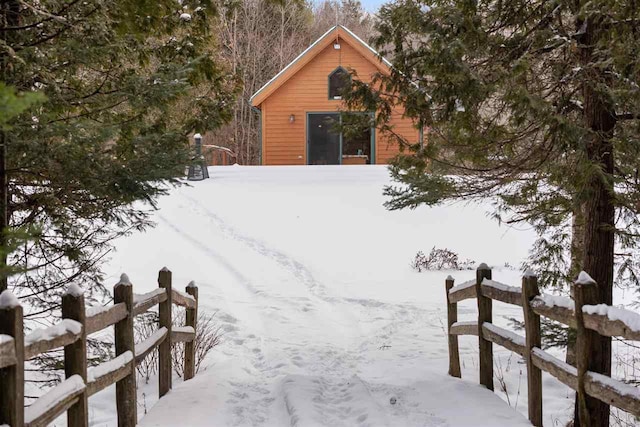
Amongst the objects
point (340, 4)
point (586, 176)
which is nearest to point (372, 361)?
point (586, 176)

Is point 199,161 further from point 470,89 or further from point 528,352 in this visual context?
point 528,352

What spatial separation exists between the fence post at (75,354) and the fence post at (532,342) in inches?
132

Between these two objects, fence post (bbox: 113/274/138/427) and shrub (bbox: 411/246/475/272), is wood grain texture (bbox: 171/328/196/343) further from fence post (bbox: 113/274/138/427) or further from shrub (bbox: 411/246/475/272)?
shrub (bbox: 411/246/475/272)

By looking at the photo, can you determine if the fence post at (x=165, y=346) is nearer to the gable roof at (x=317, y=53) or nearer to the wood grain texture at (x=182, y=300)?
the wood grain texture at (x=182, y=300)

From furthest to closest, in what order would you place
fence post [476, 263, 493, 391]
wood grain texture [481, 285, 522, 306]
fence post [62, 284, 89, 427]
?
1. fence post [476, 263, 493, 391]
2. wood grain texture [481, 285, 522, 306]
3. fence post [62, 284, 89, 427]

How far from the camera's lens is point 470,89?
591 centimetres

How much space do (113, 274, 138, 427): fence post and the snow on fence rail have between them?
3194 millimetres

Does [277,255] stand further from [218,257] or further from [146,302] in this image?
[146,302]

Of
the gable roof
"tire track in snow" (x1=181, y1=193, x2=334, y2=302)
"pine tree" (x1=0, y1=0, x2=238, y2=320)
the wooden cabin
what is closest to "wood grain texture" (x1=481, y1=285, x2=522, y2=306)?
"pine tree" (x1=0, y1=0, x2=238, y2=320)

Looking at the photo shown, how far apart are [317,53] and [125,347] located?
20932 millimetres

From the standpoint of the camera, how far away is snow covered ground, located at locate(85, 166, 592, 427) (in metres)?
5.64

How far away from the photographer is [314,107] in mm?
24859

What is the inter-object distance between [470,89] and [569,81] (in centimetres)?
105

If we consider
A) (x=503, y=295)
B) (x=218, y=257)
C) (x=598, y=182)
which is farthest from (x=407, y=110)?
(x=218, y=257)
